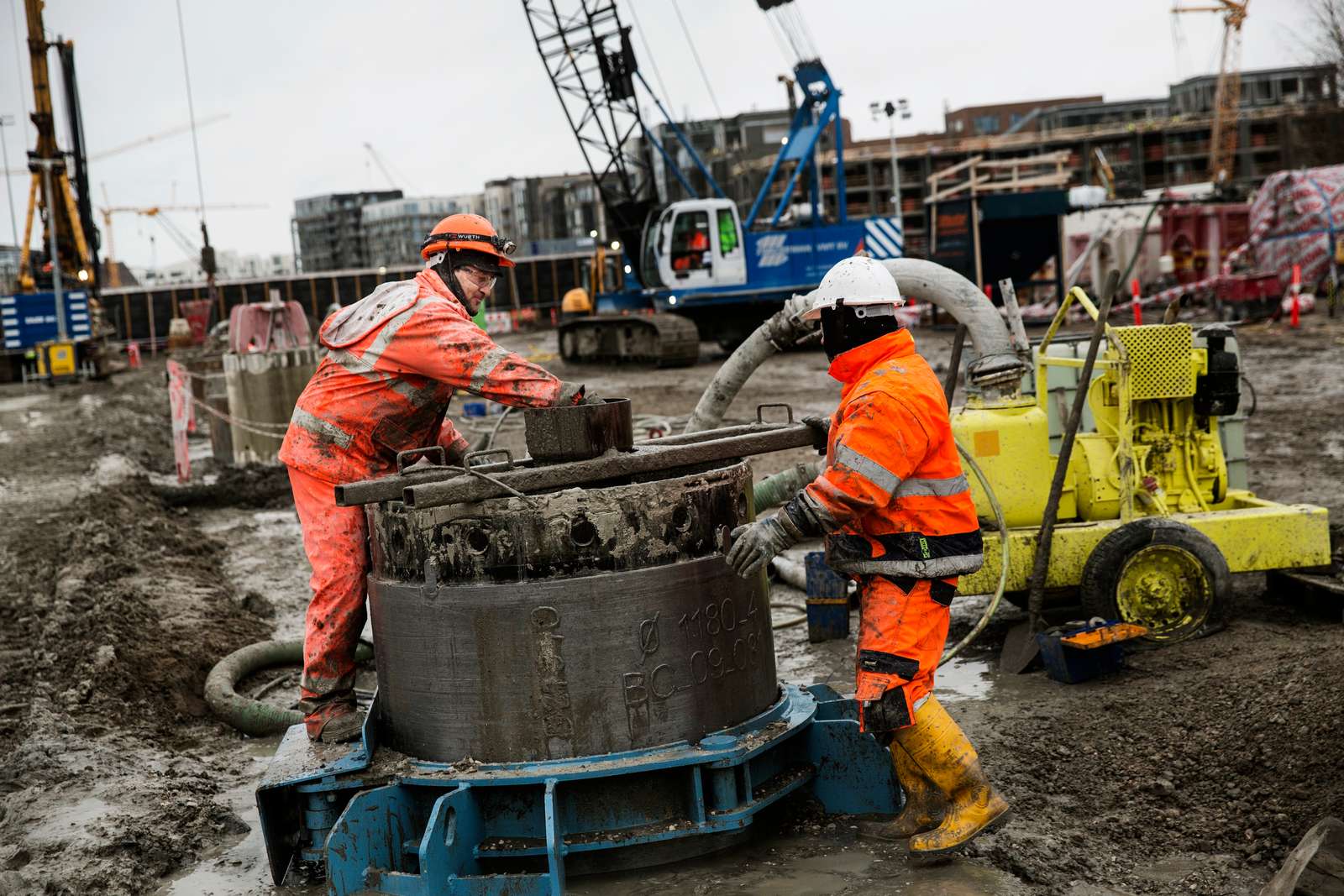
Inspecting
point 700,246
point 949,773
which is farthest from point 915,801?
point 700,246

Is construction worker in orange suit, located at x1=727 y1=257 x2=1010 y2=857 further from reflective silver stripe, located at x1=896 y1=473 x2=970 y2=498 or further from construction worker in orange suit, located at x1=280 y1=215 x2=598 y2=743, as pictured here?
construction worker in orange suit, located at x1=280 y1=215 x2=598 y2=743

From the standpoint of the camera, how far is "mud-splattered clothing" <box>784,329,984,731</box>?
4098mm

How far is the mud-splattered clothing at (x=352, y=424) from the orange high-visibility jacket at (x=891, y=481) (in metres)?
1.08

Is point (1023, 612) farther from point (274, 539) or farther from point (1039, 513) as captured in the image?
point (274, 539)

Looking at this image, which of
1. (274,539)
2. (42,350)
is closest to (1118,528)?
(274,539)

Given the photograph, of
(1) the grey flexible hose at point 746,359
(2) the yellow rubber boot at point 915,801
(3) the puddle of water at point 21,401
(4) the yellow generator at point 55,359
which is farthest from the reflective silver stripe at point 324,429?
(4) the yellow generator at point 55,359

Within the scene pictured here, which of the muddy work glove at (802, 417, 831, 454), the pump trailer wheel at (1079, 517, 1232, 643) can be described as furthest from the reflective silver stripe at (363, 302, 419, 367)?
the pump trailer wheel at (1079, 517, 1232, 643)

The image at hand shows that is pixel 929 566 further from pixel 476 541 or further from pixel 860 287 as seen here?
pixel 476 541

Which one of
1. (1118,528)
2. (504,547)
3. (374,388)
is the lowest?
(1118,528)

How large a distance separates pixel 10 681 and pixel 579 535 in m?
4.23

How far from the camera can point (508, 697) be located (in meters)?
4.16

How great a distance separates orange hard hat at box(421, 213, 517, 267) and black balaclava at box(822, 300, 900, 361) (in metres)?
1.26

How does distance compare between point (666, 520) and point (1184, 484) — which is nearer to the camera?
point (666, 520)

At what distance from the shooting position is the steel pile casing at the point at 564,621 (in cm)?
413
